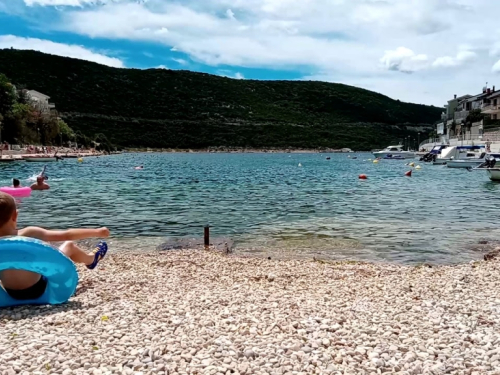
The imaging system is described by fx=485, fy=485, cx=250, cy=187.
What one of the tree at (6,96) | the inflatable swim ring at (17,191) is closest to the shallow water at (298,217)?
the inflatable swim ring at (17,191)

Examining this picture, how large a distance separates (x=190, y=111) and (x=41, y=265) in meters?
165

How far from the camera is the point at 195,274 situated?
32.1ft

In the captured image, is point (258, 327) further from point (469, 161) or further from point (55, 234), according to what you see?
point (469, 161)

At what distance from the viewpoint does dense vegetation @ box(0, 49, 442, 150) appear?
15062cm

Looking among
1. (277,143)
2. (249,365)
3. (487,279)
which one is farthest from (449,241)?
(277,143)

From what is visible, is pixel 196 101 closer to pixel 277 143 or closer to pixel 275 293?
pixel 277 143

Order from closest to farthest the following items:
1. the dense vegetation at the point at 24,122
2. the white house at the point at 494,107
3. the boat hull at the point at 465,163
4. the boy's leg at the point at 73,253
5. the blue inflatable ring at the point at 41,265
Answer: the blue inflatable ring at the point at 41,265
the boy's leg at the point at 73,253
the boat hull at the point at 465,163
the dense vegetation at the point at 24,122
the white house at the point at 494,107

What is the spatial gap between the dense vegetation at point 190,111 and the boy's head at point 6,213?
138 metres

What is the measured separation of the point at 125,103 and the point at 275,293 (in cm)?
16445

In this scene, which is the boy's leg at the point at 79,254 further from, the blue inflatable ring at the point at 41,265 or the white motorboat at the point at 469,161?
the white motorboat at the point at 469,161

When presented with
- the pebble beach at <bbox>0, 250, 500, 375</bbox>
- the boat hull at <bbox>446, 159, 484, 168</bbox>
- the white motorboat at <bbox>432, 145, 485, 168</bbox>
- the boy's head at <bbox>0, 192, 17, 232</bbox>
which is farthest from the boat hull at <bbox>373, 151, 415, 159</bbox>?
the boy's head at <bbox>0, 192, 17, 232</bbox>

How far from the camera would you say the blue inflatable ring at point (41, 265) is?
6094 mm

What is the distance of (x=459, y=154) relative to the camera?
65000 millimetres

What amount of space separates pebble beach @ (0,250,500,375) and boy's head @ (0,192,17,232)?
43.2 inches
